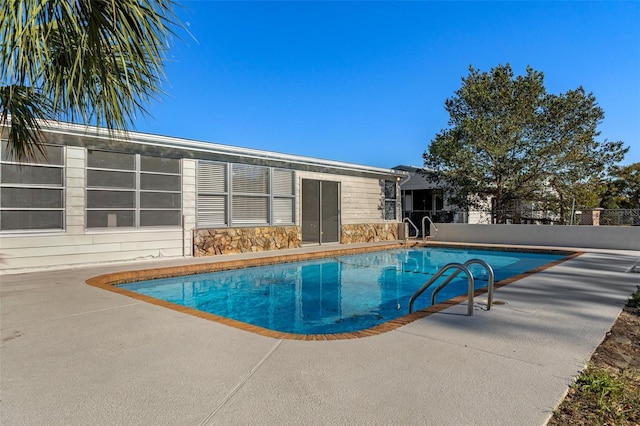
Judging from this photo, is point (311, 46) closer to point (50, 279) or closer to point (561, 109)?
point (561, 109)

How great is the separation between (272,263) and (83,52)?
23.0 feet

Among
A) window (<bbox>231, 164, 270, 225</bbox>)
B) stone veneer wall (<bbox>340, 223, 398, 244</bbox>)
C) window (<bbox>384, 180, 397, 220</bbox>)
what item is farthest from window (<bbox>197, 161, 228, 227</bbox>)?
window (<bbox>384, 180, 397, 220</bbox>)

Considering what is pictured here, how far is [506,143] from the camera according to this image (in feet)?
44.2

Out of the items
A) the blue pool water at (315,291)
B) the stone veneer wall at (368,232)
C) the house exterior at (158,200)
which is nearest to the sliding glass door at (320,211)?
the house exterior at (158,200)

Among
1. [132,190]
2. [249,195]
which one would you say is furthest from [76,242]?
[249,195]

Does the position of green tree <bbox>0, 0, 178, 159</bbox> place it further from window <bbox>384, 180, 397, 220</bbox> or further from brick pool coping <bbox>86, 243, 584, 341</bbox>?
window <bbox>384, 180, 397, 220</bbox>

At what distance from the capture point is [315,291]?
712 centimetres

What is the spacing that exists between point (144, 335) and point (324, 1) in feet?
39.5

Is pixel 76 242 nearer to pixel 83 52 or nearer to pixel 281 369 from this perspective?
pixel 83 52

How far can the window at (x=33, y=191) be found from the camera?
6727mm

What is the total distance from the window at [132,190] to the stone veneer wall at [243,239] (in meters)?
0.78

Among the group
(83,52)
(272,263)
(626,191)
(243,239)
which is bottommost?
(272,263)

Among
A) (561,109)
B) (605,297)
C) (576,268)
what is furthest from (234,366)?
(561,109)

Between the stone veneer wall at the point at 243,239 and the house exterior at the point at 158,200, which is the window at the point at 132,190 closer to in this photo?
the house exterior at the point at 158,200
